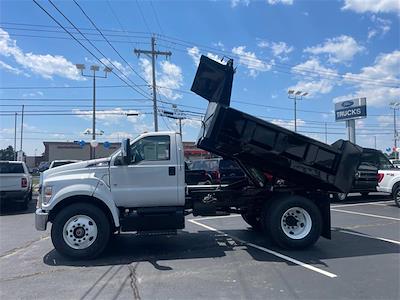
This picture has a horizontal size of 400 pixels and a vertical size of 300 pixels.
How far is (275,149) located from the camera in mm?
8602

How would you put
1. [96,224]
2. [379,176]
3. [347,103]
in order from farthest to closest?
[347,103], [379,176], [96,224]

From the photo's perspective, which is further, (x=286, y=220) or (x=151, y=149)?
(x=286, y=220)

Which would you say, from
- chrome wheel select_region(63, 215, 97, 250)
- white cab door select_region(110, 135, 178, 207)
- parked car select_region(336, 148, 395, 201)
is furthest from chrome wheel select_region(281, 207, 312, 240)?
parked car select_region(336, 148, 395, 201)

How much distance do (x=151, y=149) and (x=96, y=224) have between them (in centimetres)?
177

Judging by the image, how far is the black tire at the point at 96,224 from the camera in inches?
314

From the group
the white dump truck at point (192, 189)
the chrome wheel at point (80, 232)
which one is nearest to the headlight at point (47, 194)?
the white dump truck at point (192, 189)

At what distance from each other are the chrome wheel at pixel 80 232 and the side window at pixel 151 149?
1.44 m

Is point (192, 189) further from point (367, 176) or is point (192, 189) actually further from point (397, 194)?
point (367, 176)

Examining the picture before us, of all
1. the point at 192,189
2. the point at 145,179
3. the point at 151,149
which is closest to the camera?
the point at 145,179

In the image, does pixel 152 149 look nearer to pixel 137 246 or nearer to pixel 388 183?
pixel 137 246

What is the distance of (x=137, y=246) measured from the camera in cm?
923

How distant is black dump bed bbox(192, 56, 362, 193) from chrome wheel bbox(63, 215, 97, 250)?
→ 2.70 m

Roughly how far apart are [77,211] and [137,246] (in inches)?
69.4

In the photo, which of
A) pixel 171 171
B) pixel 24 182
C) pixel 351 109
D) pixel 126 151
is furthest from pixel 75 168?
pixel 351 109
